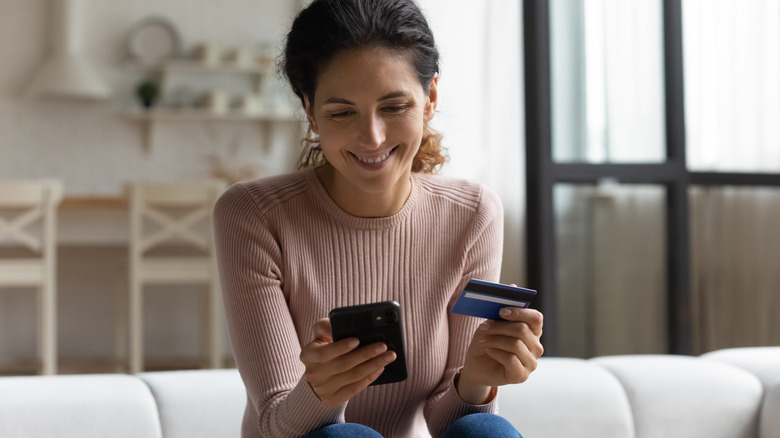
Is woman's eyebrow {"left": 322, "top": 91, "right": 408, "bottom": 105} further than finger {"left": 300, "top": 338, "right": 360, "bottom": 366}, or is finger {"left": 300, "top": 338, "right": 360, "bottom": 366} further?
woman's eyebrow {"left": 322, "top": 91, "right": 408, "bottom": 105}

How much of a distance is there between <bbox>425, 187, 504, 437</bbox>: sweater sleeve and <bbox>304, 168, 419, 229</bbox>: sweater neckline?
0.11 metres

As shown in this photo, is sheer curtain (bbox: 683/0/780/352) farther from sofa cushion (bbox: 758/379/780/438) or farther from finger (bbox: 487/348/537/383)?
finger (bbox: 487/348/537/383)

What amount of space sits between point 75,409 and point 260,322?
14.7 inches

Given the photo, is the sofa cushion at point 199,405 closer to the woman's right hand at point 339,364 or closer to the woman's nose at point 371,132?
the woman's right hand at point 339,364

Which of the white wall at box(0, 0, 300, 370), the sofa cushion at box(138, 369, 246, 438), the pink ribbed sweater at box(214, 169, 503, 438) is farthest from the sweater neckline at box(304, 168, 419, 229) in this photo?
the white wall at box(0, 0, 300, 370)

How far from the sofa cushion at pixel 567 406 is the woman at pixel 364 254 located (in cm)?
22

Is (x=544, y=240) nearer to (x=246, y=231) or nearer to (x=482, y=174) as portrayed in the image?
(x=482, y=174)

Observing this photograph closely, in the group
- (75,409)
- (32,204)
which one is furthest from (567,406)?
(32,204)

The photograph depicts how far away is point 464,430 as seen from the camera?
1123mm

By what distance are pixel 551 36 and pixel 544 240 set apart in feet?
2.10

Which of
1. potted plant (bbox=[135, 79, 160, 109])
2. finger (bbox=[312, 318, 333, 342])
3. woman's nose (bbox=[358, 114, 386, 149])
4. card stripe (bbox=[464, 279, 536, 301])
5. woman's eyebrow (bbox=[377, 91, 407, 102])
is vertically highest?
potted plant (bbox=[135, 79, 160, 109])

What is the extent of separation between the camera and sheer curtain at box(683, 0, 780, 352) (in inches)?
110

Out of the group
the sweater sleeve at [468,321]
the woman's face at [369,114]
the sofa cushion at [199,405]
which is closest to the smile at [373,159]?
the woman's face at [369,114]

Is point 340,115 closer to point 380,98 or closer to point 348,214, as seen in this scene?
point 380,98
